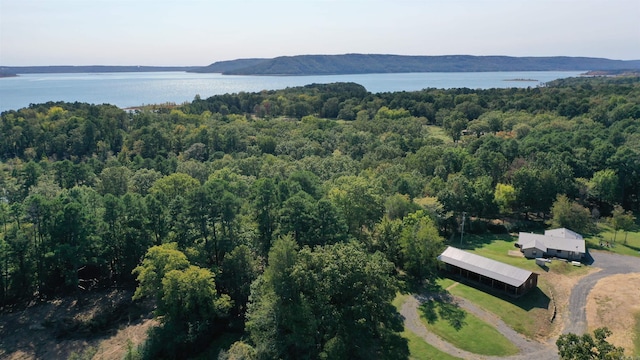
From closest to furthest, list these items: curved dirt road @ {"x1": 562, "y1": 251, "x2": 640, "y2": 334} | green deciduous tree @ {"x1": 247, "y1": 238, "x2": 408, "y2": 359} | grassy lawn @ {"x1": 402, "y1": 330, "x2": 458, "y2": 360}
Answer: green deciduous tree @ {"x1": 247, "y1": 238, "x2": 408, "y2": 359} < grassy lawn @ {"x1": 402, "y1": 330, "x2": 458, "y2": 360} < curved dirt road @ {"x1": 562, "y1": 251, "x2": 640, "y2": 334}

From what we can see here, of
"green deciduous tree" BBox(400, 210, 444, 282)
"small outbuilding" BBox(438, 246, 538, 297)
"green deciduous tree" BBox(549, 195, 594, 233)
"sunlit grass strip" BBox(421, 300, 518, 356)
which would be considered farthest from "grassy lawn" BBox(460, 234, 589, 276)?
"sunlit grass strip" BBox(421, 300, 518, 356)

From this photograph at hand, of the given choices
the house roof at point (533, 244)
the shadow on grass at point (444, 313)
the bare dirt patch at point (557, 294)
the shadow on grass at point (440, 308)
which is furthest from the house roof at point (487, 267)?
the house roof at point (533, 244)

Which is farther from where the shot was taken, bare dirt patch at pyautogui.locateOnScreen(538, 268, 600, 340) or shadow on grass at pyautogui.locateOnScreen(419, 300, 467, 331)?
shadow on grass at pyautogui.locateOnScreen(419, 300, 467, 331)

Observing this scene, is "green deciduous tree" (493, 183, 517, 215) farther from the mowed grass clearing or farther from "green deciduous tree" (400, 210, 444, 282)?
the mowed grass clearing

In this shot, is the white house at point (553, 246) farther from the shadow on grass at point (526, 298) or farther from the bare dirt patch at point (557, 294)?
the shadow on grass at point (526, 298)

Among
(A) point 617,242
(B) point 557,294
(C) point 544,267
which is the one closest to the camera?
(B) point 557,294

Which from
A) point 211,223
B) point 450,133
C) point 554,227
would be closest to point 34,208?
point 211,223

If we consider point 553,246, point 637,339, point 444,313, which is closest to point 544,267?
point 553,246

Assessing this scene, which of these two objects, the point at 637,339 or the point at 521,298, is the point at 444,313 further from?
the point at 637,339
